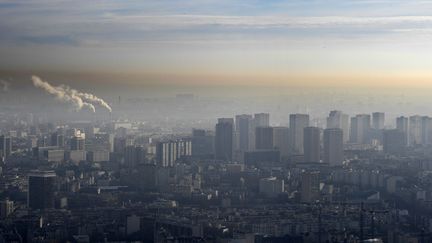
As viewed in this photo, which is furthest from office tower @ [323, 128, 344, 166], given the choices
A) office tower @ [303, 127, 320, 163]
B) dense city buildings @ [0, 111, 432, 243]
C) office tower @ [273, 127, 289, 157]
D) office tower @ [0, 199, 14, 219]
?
office tower @ [0, 199, 14, 219]

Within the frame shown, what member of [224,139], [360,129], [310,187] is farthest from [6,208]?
[360,129]

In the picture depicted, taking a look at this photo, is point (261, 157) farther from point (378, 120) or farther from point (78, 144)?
point (78, 144)

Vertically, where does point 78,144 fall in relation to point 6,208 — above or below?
above

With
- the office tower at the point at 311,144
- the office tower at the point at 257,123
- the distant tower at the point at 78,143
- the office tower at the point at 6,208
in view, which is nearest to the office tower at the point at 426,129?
the office tower at the point at 311,144

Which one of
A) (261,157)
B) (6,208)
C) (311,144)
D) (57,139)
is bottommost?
(6,208)

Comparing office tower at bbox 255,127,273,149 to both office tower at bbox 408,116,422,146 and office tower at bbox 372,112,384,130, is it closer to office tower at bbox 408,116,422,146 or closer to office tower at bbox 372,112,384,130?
office tower at bbox 372,112,384,130

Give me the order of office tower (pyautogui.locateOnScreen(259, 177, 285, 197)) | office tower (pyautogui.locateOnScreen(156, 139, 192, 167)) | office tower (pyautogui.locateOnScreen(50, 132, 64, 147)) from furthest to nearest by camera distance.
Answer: office tower (pyautogui.locateOnScreen(156, 139, 192, 167)) < office tower (pyautogui.locateOnScreen(50, 132, 64, 147)) < office tower (pyautogui.locateOnScreen(259, 177, 285, 197))

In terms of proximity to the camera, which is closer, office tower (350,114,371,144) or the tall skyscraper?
the tall skyscraper

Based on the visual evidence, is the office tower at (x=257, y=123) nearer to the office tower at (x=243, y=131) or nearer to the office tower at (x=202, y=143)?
the office tower at (x=243, y=131)

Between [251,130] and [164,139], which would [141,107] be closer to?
[164,139]
